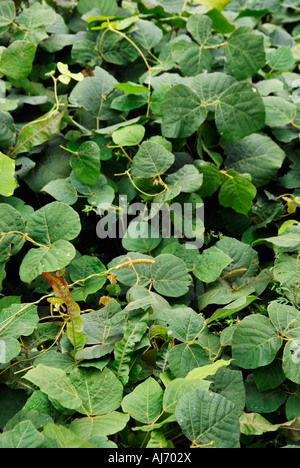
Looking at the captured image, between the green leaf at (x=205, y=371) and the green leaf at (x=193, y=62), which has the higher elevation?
the green leaf at (x=193, y=62)

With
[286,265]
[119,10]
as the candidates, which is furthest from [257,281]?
[119,10]

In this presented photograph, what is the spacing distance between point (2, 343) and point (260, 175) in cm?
89

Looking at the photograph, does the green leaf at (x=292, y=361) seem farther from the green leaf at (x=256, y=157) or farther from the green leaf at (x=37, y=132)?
the green leaf at (x=37, y=132)

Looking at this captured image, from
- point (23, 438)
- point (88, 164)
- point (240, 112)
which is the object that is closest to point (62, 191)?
point (88, 164)

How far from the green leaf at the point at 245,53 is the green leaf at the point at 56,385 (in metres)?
1.08

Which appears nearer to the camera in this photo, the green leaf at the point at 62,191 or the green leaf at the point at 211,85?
the green leaf at the point at 62,191

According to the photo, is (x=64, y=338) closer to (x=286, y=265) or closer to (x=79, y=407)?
(x=79, y=407)

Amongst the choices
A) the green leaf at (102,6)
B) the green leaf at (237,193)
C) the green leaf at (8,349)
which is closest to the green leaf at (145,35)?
the green leaf at (102,6)

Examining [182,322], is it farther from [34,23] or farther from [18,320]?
[34,23]

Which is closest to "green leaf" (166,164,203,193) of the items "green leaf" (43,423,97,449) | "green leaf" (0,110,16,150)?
"green leaf" (0,110,16,150)

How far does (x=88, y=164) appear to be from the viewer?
4.05 feet

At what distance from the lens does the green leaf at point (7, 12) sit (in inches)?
56.9

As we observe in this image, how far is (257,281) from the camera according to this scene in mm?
1126

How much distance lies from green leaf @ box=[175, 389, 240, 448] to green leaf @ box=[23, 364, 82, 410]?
0.20m
